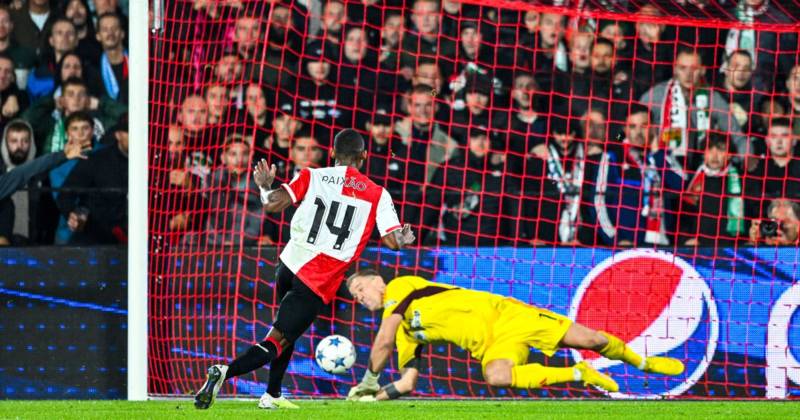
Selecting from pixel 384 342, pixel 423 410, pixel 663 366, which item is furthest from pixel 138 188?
pixel 663 366

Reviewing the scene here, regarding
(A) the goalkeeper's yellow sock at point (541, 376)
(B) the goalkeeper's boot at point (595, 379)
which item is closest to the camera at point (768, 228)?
(B) the goalkeeper's boot at point (595, 379)

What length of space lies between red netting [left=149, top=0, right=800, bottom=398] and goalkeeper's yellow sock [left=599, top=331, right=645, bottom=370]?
2.12 feet

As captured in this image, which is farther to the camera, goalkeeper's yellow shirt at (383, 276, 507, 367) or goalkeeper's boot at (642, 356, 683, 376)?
goalkeeper's boot at (642, 356, 683, 376)

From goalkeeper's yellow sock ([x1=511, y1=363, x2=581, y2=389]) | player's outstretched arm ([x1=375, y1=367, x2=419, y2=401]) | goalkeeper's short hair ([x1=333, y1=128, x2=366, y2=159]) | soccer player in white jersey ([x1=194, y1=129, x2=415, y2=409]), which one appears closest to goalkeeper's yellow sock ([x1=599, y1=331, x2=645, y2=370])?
goalkeeper's yellow sock ([x1=511, y1=363, x2=581, y2=389])

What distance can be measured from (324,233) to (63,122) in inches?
140

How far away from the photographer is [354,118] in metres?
9.76

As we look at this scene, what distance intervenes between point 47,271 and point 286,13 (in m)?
2.75

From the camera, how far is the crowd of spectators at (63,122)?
9578 millimetres

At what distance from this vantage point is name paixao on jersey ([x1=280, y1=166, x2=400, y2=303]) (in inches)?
282

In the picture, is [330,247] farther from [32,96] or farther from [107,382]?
[32,96]

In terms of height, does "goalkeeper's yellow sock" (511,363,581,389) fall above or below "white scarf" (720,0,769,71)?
below

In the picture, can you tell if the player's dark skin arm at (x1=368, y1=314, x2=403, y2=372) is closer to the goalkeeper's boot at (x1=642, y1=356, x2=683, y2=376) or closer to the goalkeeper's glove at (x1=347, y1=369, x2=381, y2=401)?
the goalkeeper's glove at (x1=347, y1=369, x2=381, y2=401)

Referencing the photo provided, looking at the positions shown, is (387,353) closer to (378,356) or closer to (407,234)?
(378,356)

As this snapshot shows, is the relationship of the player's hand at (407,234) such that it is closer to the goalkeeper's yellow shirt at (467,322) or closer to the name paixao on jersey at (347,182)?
the name paixao on jersey at (347,182)
